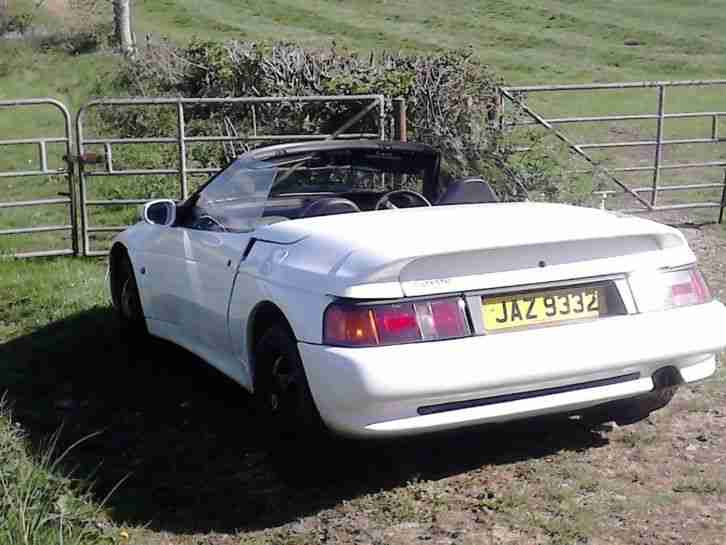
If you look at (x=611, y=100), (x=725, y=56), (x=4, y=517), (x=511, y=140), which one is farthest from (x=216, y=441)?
(x=725, y=56)

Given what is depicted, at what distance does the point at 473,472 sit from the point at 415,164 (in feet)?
6.64

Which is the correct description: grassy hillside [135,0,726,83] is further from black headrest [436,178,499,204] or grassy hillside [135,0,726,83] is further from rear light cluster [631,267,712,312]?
rear light cluster [631,267,712,312]

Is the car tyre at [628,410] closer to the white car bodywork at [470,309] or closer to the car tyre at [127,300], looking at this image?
the white car bodywork at [470,309]

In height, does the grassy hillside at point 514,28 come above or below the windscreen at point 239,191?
below

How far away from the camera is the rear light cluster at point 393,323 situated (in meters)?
4.37

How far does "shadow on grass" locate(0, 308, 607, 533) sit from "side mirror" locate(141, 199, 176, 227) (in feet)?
3.11

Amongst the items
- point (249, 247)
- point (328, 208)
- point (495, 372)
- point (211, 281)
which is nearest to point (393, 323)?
point (495, 372)

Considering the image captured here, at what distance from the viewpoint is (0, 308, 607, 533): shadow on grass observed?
15.5ft

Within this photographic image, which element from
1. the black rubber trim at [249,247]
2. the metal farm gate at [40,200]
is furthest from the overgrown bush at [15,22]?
the black rubber trim at [249,247]

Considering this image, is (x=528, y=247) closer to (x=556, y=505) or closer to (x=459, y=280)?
(x=459, y=280)

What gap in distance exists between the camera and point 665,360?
4.83 m

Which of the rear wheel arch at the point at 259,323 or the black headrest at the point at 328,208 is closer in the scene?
the rear wheel arch at the point at 259,323

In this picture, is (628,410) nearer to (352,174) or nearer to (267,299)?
(267,299)

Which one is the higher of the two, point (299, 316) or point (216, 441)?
point (299, 316)
